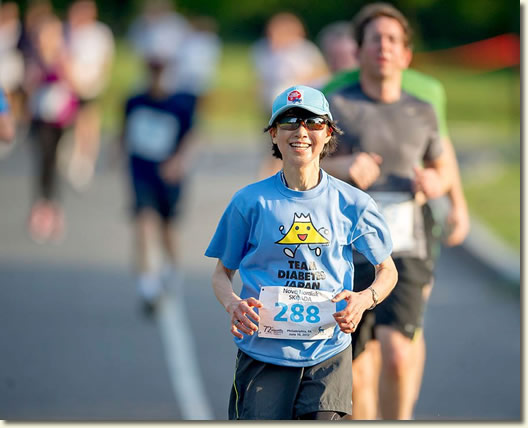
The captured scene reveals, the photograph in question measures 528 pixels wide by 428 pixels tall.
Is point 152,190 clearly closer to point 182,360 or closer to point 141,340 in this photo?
point 141,340

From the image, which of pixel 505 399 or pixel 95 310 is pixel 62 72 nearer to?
pixel 95 310

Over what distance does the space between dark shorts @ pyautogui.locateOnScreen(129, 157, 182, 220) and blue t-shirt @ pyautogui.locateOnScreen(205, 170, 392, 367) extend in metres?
5.70

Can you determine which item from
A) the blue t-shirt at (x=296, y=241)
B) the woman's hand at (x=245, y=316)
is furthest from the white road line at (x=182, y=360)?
the woman's hand at (x=245, y=316)

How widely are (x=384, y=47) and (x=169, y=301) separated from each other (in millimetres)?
5257

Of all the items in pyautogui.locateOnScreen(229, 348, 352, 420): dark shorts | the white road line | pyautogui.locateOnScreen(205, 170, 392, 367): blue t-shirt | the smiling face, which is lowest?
the white road line

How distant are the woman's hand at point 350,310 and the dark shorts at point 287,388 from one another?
0.99 feet

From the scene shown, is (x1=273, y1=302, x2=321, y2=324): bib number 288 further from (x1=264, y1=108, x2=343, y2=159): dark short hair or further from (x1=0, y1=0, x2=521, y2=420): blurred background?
(x1=0, y1=0, x2=521, y2=420): blurred background

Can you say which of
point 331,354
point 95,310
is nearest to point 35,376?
point 95,310

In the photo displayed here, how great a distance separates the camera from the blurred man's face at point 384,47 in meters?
4.50

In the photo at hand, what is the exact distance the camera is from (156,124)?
933 cm

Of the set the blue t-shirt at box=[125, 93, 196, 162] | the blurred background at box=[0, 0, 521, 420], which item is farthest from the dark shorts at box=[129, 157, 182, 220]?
the blurred background at box=[0, 0, 521, 420]

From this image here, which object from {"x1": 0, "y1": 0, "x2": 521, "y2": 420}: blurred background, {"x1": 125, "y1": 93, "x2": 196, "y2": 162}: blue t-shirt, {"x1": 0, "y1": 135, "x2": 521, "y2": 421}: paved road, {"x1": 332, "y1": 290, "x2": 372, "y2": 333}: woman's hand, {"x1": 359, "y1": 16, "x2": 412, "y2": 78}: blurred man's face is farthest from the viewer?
{"x1": 125, "y1": 93, "x2": 196, "y2": 162}: blue t-shirt

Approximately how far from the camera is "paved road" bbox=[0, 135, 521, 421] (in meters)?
6.56

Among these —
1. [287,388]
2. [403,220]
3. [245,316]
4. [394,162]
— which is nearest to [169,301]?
[403,220]
